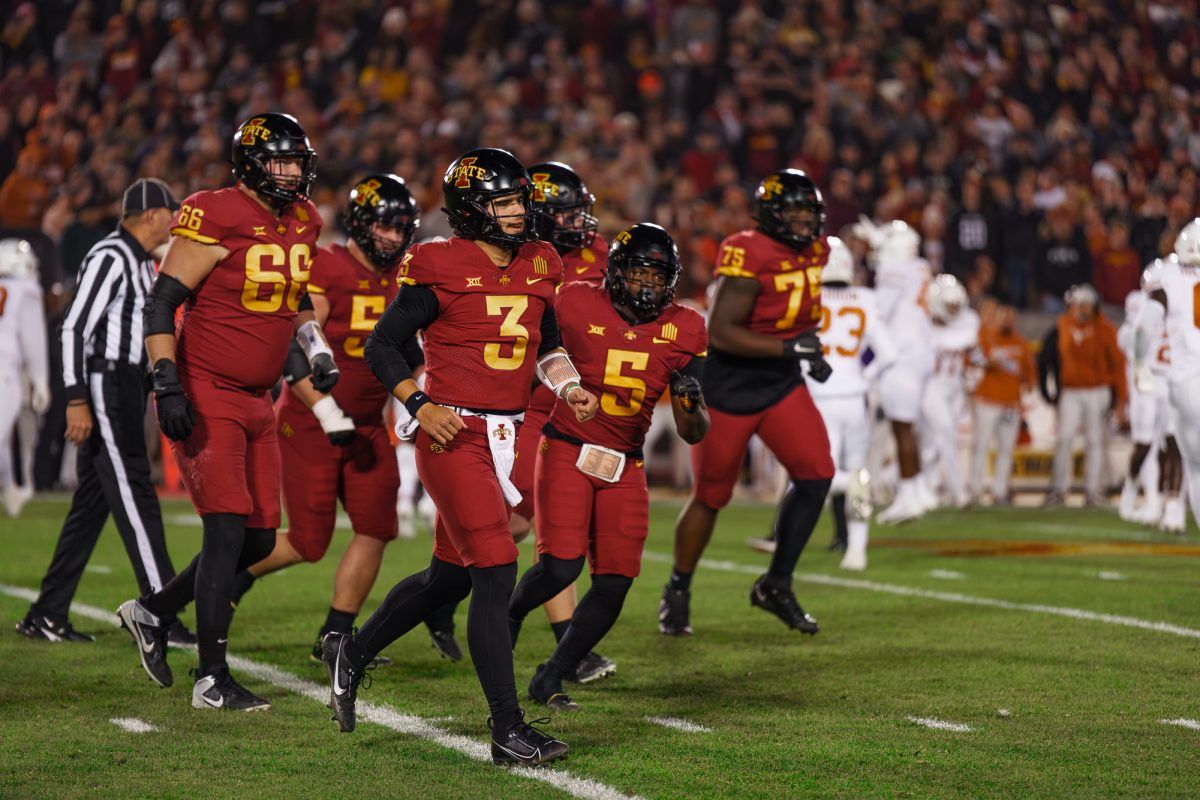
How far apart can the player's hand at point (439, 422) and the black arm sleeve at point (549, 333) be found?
0.53 metres

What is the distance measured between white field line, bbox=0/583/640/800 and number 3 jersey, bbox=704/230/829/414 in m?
2.21

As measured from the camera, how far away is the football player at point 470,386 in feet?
15.2

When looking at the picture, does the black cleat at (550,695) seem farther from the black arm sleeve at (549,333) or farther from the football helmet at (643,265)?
the football helmet at (643,265)

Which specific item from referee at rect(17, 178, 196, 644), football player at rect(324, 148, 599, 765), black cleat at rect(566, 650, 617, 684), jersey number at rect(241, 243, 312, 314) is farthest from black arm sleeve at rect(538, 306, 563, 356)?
referee at rect(17, 178, 196, 644)

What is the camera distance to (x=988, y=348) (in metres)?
15.1

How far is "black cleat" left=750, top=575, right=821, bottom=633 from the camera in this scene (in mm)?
6789

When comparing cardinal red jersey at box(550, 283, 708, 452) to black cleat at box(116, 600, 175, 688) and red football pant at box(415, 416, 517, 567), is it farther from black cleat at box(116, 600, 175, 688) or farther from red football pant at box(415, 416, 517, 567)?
black cleat at box(116, 600, 175, 688)

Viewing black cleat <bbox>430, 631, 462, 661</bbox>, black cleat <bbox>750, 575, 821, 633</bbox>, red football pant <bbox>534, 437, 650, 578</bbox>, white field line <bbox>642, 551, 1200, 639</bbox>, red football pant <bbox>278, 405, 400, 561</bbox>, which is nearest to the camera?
red football pant <bbox>534, 437, 650, 578</bbox>

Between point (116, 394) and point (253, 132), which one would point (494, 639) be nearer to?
point (253, 132)

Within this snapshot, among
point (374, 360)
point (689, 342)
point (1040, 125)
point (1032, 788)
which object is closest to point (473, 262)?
point (374, 360)

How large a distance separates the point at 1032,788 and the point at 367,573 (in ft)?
9.21

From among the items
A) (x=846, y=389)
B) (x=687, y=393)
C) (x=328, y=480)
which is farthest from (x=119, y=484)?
(x=846, y=389)

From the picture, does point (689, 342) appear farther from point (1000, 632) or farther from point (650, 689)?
point (1000, 632)

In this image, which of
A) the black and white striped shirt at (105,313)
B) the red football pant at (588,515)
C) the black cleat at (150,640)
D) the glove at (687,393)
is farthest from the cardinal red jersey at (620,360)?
the black and white striped shirt at (105,313)
